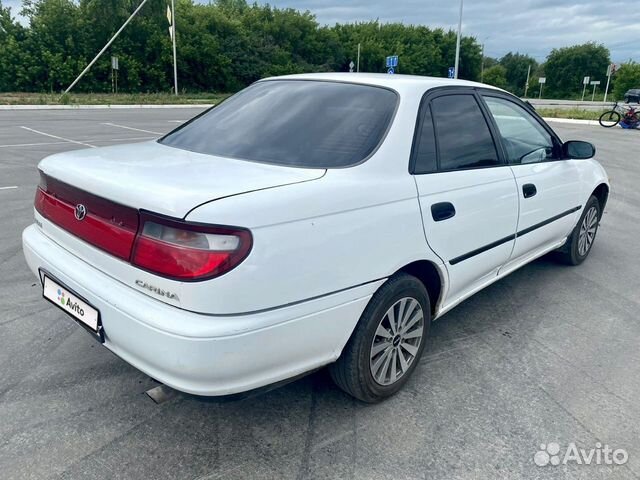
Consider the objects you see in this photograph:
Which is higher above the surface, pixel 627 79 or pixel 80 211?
pixel 627 79

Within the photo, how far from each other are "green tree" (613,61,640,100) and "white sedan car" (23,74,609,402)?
221 feet

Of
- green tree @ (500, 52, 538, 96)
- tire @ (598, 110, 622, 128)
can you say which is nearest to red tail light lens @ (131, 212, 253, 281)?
tire @ (598, 110, 622, 128)

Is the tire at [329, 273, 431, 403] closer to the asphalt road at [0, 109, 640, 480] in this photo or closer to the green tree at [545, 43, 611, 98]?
the asphalt road at [0, 109, 640, 480]

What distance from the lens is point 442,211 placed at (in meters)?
2.72

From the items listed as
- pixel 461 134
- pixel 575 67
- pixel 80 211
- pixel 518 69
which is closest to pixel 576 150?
pixel 461 134

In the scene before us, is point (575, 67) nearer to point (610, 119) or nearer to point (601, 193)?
point (610, 119)

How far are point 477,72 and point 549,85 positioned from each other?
18.9 m

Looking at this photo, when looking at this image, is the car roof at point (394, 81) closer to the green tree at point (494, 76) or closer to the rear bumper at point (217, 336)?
the rear bumper at point (217, 336)

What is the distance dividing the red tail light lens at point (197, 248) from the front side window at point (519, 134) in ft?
7.52

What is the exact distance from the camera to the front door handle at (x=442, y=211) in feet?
8.75

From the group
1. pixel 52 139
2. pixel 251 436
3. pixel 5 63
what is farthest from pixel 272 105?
pixel 5 63

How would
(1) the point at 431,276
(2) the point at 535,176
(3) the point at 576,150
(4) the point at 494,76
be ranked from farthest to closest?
(4) the point at 494,76
(3) the point at 576,150
(2) the point at 535,176
(1) the point at 431,276

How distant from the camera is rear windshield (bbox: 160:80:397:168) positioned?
2518mm

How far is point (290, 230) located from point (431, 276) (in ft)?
3.83
